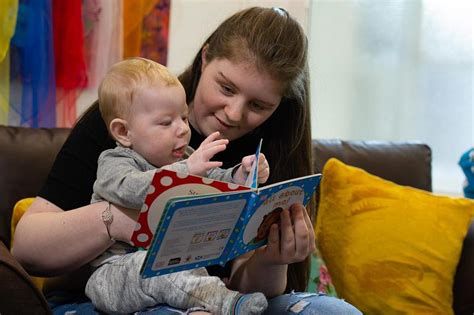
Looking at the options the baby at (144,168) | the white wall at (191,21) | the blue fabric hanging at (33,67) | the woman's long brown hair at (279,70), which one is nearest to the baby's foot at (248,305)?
the baby at (144,168)

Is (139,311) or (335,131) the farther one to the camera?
(335,131)

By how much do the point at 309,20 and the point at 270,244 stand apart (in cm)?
182

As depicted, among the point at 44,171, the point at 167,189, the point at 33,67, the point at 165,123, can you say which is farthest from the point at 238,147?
the point at 33,67

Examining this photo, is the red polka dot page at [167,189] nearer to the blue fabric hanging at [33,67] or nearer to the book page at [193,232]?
the book page at [193,232]

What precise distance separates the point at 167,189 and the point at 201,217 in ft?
0.31

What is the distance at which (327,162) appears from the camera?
7.38 ft

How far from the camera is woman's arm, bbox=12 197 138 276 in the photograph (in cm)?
129

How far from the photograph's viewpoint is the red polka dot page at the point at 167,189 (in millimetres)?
1095

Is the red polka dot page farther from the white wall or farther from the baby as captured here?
the white wall

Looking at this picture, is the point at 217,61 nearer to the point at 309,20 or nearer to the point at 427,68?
the point at 309,20

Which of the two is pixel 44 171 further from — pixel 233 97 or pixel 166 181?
pixel 166 181

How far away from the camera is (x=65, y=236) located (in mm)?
1313

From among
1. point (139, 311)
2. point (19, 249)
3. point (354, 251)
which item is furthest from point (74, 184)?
point (354, 251)

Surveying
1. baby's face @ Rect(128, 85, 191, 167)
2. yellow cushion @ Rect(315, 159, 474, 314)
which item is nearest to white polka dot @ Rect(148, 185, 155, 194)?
baby's face @ Rect(128, 85, 191, 167)
